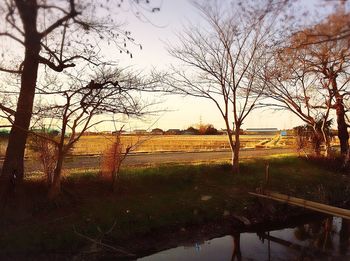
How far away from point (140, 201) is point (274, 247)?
4.62 meters

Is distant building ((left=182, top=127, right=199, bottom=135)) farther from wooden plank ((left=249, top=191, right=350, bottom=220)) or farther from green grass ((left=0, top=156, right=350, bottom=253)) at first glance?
wooden plank ((left=249, top=191, right=350, bottom=220))

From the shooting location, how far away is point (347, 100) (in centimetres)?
2281

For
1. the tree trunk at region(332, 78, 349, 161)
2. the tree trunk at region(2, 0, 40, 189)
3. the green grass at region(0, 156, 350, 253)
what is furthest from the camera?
the tree trunk at region(332, 78, 349, 161)

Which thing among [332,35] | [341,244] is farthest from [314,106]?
[332,35]

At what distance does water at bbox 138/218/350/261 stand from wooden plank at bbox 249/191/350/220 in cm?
125

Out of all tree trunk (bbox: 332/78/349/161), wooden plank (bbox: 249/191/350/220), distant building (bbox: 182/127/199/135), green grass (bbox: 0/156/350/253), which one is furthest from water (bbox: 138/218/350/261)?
distant building (bbox: 182/127/199/135)

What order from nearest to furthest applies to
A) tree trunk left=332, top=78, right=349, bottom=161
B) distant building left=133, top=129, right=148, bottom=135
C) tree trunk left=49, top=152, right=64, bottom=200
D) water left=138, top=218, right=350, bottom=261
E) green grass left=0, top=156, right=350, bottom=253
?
green grass left=0, top=156, right=350, bottom=253 → water left=138, top=218, right=350, bottom=261 → tree trunk left=49, top=152, right=64, bottom=200 → distant building left=133, top=129, right=148, bottom=135 → tree trunk left=332, top=78, right=349, bottom=161

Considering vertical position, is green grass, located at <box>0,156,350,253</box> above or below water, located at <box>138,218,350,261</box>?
above

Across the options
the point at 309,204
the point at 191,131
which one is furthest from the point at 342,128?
the point at 191,131

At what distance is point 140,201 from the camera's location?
1390 cm

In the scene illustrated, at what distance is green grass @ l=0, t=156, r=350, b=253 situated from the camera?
1123cm

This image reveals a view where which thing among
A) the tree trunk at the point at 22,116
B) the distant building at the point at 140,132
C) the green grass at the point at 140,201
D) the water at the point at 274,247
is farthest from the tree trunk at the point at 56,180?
the water at the point at 274,247

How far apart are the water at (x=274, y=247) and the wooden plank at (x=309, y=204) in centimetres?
125

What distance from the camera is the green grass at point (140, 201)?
11.2 meters
